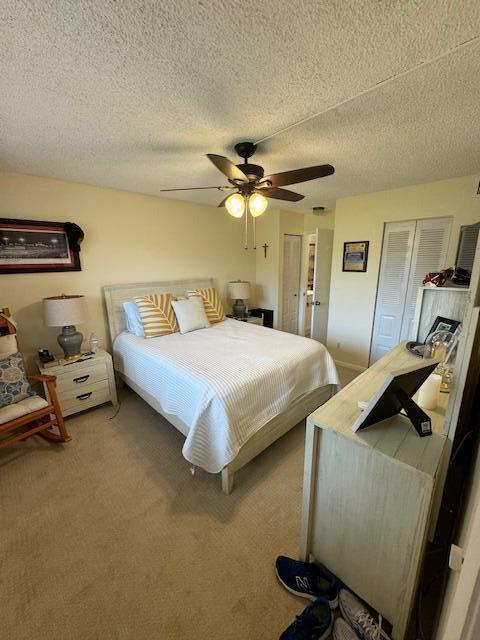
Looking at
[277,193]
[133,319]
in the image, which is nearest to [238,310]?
[133,319]

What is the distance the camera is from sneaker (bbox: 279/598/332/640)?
105cm

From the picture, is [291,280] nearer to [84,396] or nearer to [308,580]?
[84,396]

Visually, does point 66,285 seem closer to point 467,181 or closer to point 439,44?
point 439,44

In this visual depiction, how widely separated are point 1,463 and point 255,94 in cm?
307

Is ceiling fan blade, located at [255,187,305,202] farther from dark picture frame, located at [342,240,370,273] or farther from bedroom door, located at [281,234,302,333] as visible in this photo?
bedroom door, located at [281,234,302,333]

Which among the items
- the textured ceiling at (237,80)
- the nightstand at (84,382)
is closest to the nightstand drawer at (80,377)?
the nightstand at (84,382)

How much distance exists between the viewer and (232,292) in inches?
161

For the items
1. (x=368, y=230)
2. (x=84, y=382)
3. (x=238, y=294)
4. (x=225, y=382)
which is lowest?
(x=84, y=382)

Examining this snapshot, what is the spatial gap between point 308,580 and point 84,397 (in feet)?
7.79

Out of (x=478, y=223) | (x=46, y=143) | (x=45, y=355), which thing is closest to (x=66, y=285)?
(x=45, y=355)

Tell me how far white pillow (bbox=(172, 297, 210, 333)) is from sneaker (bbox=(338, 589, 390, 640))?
2468 millimetres

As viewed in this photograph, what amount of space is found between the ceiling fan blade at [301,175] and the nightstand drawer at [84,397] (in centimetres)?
250

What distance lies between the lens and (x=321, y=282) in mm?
3963

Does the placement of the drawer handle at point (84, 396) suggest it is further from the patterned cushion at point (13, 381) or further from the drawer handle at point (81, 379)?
the patterned cushion at point (13, 381)
